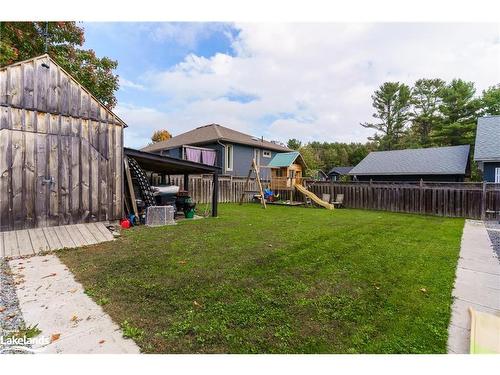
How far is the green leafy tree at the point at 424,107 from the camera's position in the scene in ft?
110

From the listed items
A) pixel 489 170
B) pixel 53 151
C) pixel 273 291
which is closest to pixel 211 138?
pixel 53 151

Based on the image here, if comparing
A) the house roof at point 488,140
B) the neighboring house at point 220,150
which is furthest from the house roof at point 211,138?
the house roof at point 488,140

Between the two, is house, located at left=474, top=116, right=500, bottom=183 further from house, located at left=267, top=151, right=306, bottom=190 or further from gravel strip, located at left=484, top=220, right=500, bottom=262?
house, located at left=267, top=151, right=306, bottom=190

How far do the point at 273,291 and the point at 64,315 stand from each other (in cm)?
250

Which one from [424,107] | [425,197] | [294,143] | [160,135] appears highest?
[424,107]

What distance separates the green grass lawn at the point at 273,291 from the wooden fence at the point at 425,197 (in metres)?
7.15

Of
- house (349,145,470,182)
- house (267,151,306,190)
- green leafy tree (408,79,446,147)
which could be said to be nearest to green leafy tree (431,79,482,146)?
green leafy tree (408,79,446,147)

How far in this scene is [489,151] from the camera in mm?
13445

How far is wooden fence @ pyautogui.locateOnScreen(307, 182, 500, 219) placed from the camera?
11.2 meters

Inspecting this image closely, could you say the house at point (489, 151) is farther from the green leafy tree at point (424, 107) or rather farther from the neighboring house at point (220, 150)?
the green leafy tree at point (424, 107)

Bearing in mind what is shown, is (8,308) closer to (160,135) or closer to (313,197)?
(313,197)

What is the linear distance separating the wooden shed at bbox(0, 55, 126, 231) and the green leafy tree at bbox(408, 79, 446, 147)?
Result: 122ft

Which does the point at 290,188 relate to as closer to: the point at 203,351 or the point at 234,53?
the point at 234,53
